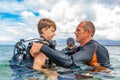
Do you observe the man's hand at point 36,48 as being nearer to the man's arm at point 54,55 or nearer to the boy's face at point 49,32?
the man's arm at point 54,55

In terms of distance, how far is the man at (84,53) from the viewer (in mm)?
7191

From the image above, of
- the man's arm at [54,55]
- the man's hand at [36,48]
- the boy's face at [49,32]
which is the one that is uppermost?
the boy's face at [49,32]

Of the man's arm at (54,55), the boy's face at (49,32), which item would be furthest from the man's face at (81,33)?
the man's arm at (54,55)

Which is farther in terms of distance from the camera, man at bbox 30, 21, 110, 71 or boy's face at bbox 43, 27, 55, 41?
boy's face at bbox 43, 27, 55, 41

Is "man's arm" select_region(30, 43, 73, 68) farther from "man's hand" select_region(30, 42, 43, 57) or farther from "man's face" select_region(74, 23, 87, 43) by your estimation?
"man's face" select_region(74, 23, 87, 43)

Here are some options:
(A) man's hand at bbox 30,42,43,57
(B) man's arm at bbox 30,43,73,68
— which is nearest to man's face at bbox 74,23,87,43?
(B) man's arm at bbox 30,43,73,68

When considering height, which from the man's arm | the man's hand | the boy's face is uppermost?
the boy's face

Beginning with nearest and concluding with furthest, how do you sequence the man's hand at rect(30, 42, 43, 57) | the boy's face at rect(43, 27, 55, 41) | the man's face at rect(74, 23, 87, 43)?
the man's hand at rect(30, 42, 43, 57)
the boy's face at rect(43, 27, 55, 41)
the man's face at rect(74, 23, 87, 43)

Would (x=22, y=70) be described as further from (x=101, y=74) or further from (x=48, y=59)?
(x=101, y=74)

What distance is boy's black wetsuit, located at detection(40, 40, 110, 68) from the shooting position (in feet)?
23.5

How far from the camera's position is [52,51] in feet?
23.5

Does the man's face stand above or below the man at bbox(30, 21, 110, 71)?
above

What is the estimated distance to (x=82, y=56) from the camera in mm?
7477

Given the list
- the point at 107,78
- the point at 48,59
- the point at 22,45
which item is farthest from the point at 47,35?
the point at 107,78
